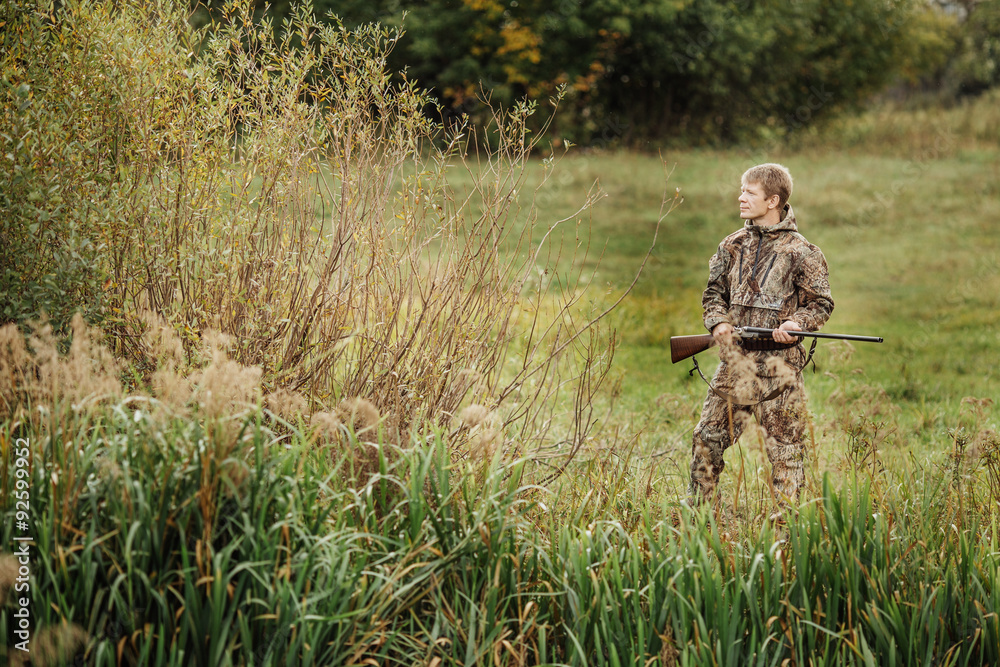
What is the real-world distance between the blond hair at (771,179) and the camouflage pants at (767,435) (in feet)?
2.88

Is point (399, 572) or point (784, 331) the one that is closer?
point (399, 572)

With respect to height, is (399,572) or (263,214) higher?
(263,214)

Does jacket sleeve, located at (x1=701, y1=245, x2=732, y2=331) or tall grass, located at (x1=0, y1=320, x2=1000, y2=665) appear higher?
jacket sleeve, located at (x1=701, y1=245, x2=732, y2=331)

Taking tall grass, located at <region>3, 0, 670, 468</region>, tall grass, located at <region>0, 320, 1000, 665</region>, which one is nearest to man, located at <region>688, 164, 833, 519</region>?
tall grass, located at <region>3, 0, 670, 468</region>

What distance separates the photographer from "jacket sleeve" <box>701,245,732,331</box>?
14.2ft

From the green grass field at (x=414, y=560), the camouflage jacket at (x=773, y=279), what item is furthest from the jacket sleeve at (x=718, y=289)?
the green grass field at (x=414, y=560)

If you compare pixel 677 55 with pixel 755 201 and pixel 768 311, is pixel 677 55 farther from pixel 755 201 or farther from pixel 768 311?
pixel 768 311

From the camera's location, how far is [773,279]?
4.21 metres

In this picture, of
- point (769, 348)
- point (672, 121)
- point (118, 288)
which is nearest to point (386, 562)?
point (118, 288)

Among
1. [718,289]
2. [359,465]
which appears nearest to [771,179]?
[718,289]

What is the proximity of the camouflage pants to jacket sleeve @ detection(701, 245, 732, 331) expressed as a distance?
302mm

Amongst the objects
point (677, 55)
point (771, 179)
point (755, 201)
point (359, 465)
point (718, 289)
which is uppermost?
point (677, 55)

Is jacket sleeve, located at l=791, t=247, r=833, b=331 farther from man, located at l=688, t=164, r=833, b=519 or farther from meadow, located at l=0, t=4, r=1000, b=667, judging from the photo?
meadow, located at l=0, t=4, r=1000, b=667

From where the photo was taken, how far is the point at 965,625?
3.06 m
